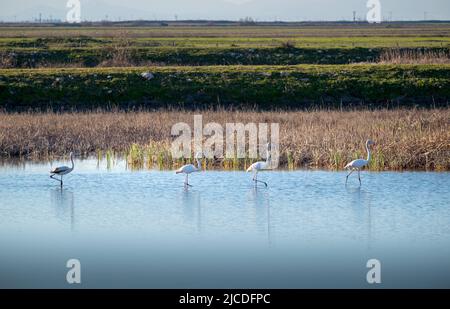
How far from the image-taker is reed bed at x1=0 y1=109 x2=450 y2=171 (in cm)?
1991

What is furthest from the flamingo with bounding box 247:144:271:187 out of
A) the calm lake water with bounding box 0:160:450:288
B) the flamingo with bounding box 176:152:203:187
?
the flamingo with bounding box 176:152:203:187

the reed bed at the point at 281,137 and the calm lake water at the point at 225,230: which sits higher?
the reed bed at the point at 281,137

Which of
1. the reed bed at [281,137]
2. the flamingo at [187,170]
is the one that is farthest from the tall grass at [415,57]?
the flamingo at [187,170]

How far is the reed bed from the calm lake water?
783 mm

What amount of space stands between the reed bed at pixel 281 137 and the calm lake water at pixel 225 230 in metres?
0.78

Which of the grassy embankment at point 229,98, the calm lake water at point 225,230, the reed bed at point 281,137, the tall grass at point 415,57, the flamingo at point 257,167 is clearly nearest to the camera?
the calm lake water at point 225,230

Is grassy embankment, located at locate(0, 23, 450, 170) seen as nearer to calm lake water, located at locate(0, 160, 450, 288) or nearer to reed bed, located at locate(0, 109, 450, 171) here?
reed bed, located at locate(0, 109, 450, 171)

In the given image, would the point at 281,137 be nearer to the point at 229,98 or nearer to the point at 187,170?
the point at 187,170

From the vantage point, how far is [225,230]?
14.6 meters

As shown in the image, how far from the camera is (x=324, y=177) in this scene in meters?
19.2

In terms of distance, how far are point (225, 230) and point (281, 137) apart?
706 centimetres

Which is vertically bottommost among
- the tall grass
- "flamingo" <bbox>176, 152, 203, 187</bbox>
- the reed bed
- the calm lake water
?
the calm lake water

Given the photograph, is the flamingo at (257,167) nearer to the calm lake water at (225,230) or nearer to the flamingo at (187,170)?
the calm lake water at (225,230)

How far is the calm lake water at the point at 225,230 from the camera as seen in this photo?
12164 millimetres
